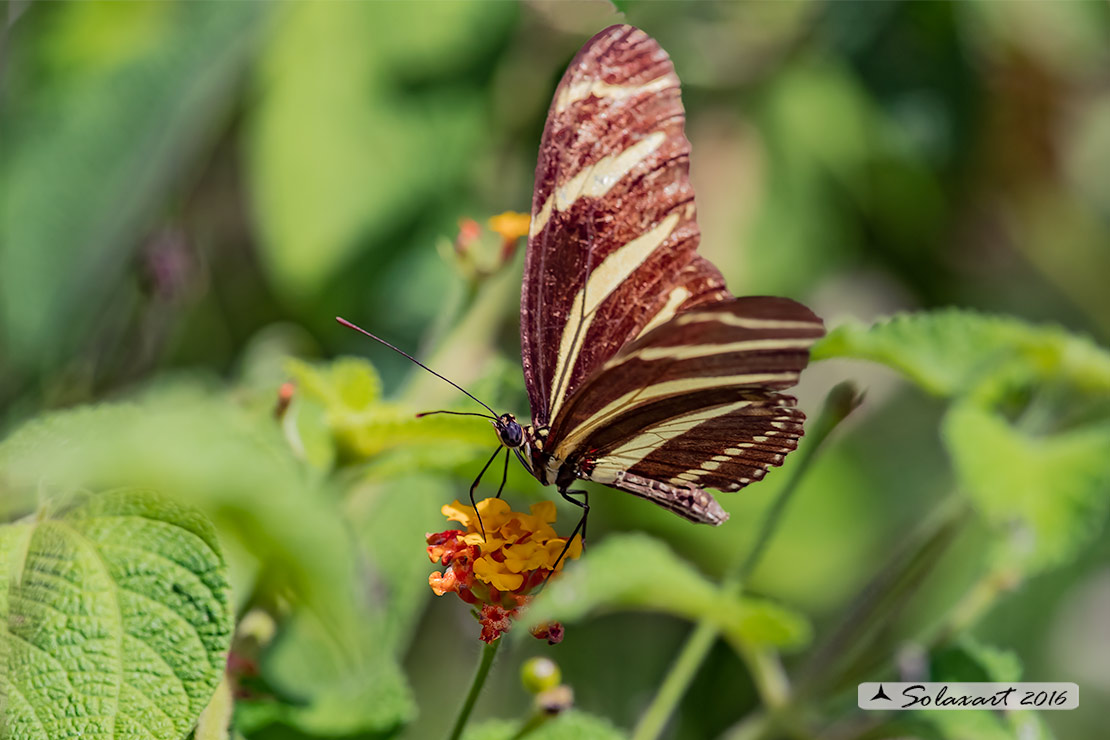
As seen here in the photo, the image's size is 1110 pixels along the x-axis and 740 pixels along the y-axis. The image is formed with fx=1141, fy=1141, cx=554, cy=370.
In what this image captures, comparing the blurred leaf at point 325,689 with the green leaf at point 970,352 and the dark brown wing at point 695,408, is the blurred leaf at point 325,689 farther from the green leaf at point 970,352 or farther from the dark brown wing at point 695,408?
the green leaf at point 970,352

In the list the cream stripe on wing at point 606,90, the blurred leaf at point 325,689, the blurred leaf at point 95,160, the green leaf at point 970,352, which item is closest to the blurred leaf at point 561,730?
the blurred leaf at point 325,689

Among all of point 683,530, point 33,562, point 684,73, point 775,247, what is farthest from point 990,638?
point 33,562

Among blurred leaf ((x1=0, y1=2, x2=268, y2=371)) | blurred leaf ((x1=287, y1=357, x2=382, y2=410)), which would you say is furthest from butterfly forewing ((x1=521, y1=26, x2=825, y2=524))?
blurred leaf ((x1=0, y1=2, x2=268, y2=371))

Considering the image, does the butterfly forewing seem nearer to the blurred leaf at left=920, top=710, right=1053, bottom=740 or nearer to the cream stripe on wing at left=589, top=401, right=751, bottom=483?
the cream stripe on wing at left=589, top=401, right=751, bottom=483

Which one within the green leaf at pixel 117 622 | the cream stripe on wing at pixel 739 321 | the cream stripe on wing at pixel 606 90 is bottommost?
the green leaf at pixel 117 622

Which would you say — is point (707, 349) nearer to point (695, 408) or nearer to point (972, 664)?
point (695, 408)

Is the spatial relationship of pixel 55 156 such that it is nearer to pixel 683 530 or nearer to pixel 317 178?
pixel 317 178

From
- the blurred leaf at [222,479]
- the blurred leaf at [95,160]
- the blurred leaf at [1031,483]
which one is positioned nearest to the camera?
the blurred leaf at [222,479]
